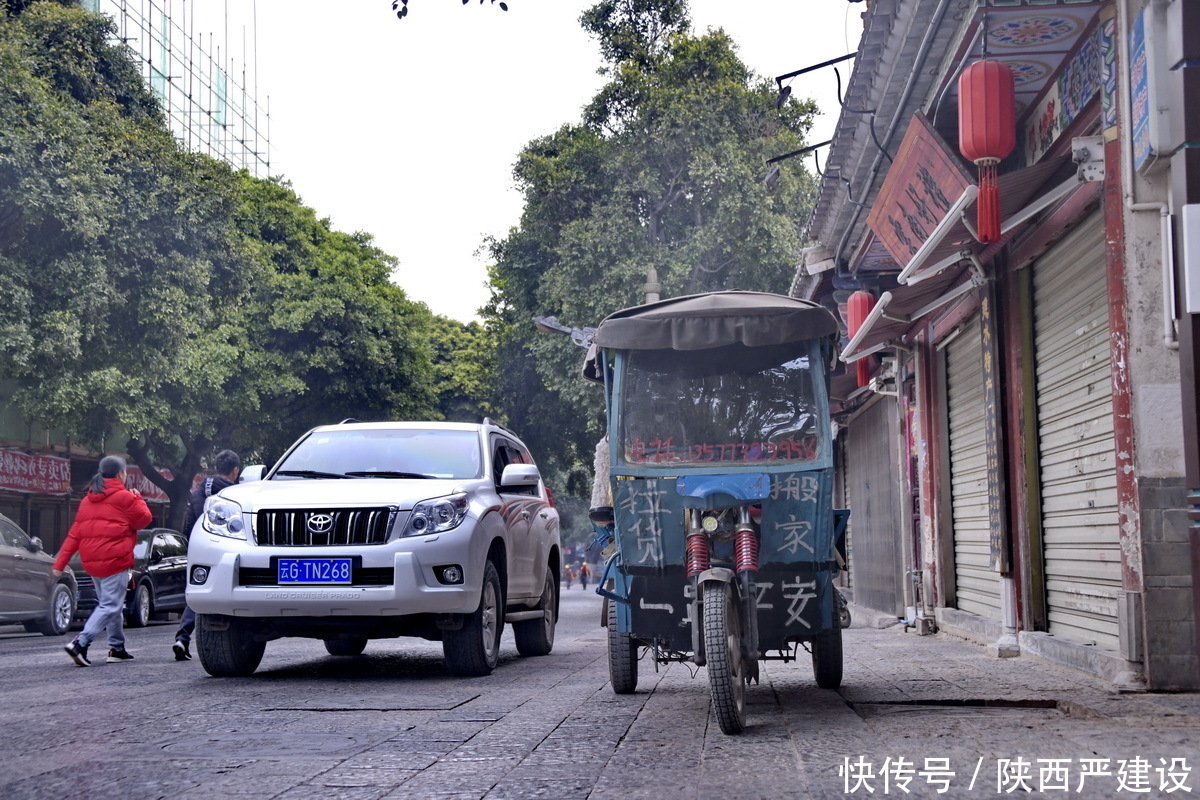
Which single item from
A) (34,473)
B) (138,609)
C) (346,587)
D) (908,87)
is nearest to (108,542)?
(346,587)

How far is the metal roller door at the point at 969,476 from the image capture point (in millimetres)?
12758

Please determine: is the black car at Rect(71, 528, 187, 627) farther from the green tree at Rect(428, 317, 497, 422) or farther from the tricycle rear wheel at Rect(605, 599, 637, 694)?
the green tree at Rect(428, 317, 497, 422)

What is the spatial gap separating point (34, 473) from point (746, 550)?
102ft

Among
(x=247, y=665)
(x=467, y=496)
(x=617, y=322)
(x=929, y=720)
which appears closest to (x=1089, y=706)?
(x=929, y=720)

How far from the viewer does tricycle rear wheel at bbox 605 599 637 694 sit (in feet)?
26.2

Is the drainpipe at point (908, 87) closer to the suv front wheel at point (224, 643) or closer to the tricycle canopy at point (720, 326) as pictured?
the tricycle canopy at point (720, 326)

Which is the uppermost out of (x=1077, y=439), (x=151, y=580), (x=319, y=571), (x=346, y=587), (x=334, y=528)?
(x=1077, y=439)

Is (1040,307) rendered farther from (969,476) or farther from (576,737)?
(576,737)

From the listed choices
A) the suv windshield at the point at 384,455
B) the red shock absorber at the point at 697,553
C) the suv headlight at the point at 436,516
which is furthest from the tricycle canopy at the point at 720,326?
the suv windshield at the point at 384,455

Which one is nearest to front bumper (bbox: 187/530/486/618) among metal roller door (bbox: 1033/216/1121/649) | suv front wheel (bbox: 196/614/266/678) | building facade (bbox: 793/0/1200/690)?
suv front wheel (bbox: 196/614/266/678)

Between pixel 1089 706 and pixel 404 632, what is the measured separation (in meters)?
4.58

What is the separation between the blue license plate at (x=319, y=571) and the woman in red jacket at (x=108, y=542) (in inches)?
110

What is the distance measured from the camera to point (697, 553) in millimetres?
6707

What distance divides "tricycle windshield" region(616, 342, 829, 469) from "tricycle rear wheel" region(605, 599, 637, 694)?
111cm
